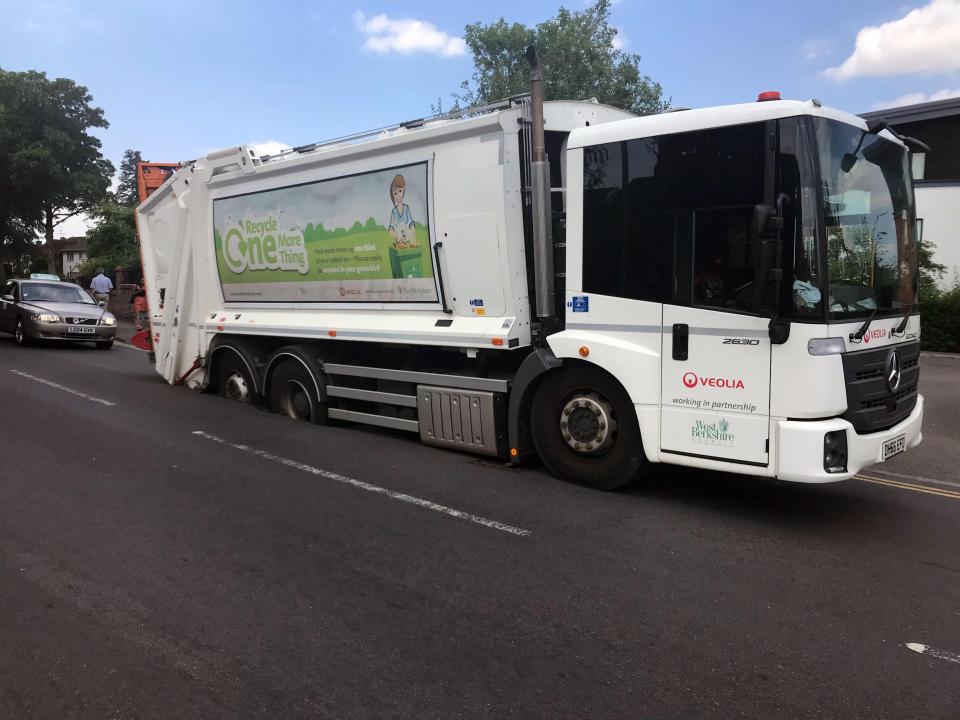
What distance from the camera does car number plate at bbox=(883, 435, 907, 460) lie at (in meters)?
4.84

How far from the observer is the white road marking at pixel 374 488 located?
493cm

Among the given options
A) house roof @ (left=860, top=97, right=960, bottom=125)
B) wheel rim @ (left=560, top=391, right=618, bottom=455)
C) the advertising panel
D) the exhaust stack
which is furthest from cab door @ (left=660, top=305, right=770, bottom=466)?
house roof @ (left=860, top=97, right=960, bottom=125)

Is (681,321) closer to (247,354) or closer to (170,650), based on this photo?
(170,650)

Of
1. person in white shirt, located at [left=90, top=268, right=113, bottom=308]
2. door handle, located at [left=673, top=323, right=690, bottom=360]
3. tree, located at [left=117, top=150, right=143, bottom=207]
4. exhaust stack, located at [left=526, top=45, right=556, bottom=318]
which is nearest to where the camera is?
door handle, located at [left=673, top=323, right=690, bottom=360]

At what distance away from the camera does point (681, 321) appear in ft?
16.6

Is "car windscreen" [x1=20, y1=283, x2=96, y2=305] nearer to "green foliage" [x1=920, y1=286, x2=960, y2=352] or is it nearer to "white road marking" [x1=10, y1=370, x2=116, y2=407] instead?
Answer: "white road marking" [x1=10, y1=370, x2=116, y2=407]

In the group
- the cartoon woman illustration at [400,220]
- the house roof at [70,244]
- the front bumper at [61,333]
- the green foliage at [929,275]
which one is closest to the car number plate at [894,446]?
the cartoon woman illustration at [400,220]

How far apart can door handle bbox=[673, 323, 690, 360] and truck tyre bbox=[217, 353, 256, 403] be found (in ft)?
18.4

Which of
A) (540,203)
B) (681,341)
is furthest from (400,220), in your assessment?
(681,341)

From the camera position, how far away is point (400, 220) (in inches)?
267

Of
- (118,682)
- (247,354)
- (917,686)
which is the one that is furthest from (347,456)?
(917,686)

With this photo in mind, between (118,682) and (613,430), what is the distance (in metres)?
3.71

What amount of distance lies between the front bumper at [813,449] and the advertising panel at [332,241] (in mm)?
3361

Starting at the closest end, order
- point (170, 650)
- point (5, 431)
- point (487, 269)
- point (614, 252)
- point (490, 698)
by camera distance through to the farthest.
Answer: point (490, 698) < point (170, 650) < point (614, 252) < point (487, 269) < point (5, 431)
